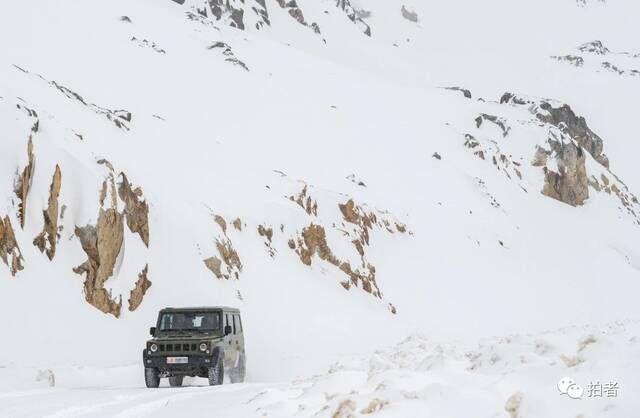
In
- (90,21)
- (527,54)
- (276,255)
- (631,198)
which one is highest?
(527,54)

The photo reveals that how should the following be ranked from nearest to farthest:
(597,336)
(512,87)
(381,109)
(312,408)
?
(597,336), (312,408), (381,109), (512,87)

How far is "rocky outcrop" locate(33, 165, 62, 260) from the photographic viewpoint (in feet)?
64.7

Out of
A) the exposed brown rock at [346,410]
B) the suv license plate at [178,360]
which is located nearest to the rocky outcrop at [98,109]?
the suv license plate at [178,360]

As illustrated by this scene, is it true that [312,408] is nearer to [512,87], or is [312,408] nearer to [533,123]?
[533,123]

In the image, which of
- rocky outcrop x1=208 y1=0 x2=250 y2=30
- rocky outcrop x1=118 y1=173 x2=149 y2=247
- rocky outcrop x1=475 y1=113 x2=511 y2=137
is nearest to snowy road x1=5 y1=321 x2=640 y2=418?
rocky outcrop x1=118 y1=173 x2=149 y2=247

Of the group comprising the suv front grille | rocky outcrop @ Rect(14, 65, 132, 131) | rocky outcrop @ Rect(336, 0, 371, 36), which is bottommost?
the suv front grille

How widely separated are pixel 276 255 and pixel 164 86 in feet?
84.2

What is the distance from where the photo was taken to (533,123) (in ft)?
242

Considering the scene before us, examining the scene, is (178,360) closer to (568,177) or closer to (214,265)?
(214,265)

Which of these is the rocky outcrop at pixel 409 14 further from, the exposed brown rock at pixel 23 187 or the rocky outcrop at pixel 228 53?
the exposed brown rock at pixel 23 187

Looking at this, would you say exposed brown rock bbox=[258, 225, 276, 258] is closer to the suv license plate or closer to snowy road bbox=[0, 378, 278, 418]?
the suv license plate

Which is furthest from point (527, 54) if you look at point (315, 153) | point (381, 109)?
point (315, 153)

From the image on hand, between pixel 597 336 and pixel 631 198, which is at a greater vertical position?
pixel 631 198

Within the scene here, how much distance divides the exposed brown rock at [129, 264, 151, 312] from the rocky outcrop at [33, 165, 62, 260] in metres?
2.93
